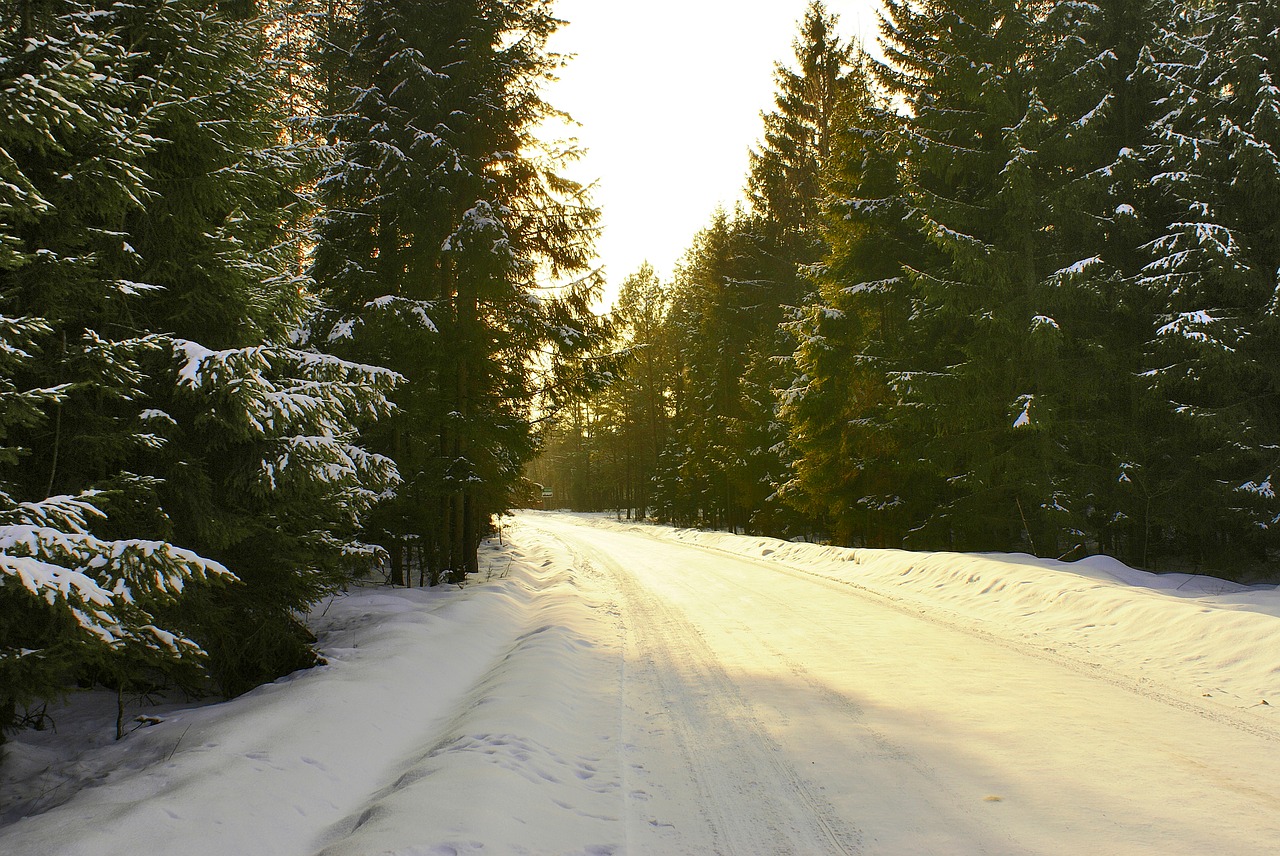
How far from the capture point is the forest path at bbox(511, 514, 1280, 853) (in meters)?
3.64

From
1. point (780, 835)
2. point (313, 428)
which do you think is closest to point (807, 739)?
point (780, 835)

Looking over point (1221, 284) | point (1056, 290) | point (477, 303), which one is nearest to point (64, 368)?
point (477, 303)

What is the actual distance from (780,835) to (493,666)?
4.84 m

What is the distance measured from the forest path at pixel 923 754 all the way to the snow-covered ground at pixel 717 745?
0.08 feet

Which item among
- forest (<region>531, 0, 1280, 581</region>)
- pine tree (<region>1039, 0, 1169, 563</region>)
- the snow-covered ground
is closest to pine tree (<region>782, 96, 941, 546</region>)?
forest (<region>531, 0, 1280, 581</region>)

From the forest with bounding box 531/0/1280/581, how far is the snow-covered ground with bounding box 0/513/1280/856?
20.2ft

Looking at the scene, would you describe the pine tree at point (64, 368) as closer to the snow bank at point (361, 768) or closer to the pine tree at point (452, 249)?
the snow bank at point (361, 768)

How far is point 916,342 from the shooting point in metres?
17.0

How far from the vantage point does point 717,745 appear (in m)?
5.05

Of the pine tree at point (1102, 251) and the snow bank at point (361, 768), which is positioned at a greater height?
the pine tree at point (1102, 251)

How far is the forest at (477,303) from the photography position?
5.01 m

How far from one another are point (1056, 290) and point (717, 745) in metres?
13.2

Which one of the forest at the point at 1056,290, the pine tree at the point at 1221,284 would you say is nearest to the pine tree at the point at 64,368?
Result: the forest at the point at 1056,290

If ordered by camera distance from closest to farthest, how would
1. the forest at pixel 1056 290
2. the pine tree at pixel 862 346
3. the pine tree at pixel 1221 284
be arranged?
Answer: the pine tree at pixel 1221 284
the forest at pixel 1056 290
the pine tree at pixel 862 346
